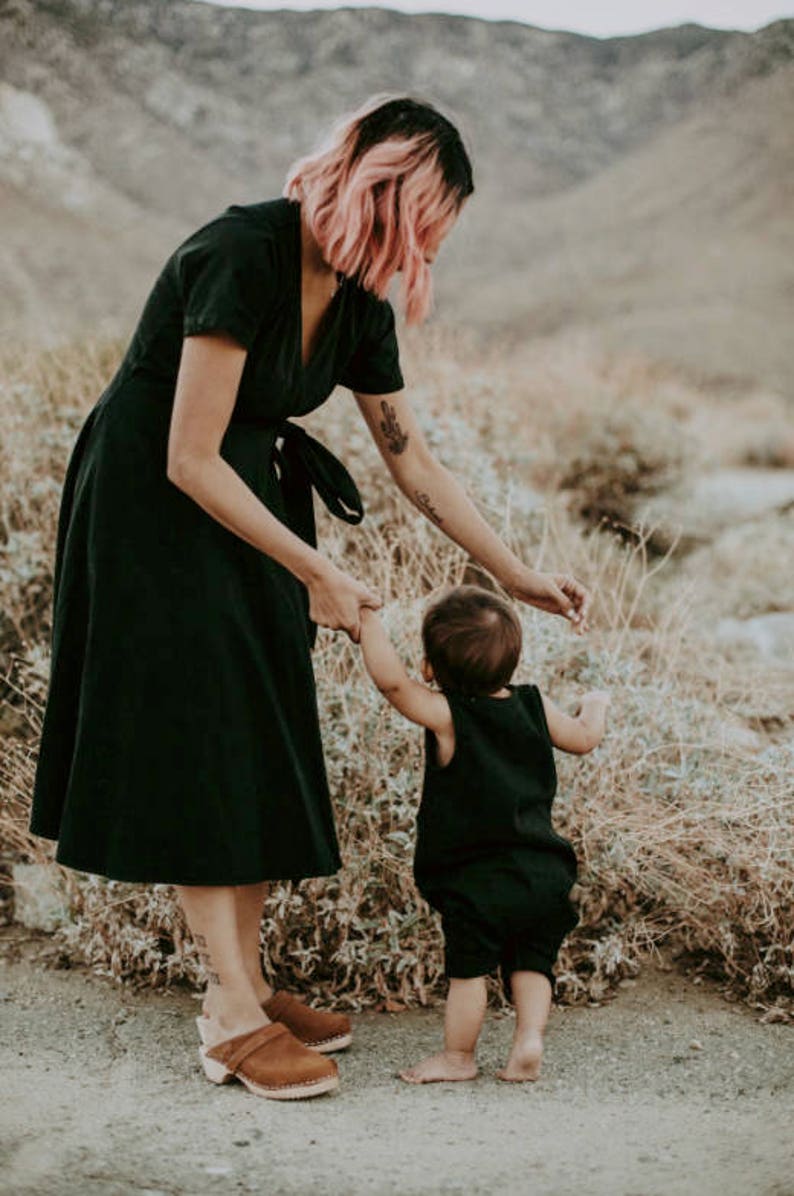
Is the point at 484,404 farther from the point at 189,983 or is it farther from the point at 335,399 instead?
the point at 189,983

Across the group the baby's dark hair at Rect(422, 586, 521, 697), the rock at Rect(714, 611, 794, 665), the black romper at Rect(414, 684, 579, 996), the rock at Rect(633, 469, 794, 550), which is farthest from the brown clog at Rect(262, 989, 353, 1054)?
the rock at Rect(633, 469, 794, 550)

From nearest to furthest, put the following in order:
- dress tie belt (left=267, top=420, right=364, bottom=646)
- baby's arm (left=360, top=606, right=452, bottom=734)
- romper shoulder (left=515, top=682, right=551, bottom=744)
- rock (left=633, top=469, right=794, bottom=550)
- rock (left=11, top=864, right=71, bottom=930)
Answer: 1. baby's arm (left=360, top=606, right=452, bottom=734)
2. romper shoulder (left=515, top=682, right=551, bottom=744)
3. dress tie belt (left=267, top=420, right=364, bottom=646)
4. rock (left=11, top=864, right=71, bottom=930)
5. rock (left=633, top=469, right=794, bottom=550)

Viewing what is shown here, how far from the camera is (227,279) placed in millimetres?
2371

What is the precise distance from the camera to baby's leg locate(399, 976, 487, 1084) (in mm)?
2721

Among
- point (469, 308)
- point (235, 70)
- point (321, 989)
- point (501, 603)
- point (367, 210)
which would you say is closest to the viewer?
point (367, 210)

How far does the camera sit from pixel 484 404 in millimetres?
6648

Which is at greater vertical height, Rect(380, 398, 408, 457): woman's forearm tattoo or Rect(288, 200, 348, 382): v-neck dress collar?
Rect(288, 200, 348, 382): v-neck dress collar

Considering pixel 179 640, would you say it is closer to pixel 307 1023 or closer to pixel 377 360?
pixel 377 360

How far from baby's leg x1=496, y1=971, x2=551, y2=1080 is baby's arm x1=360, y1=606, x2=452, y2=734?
0.54m

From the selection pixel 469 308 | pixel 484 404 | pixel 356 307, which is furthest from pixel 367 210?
pixel 469 308

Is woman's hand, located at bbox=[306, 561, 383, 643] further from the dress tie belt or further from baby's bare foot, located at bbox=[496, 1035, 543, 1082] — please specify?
baby's bare foot, located at bbox=[496, 1035, 543, 1082]

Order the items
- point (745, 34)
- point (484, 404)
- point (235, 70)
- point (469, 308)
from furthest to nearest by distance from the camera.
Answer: point (745, 34), point (235, 70), point (469, 308), point (484, 404)

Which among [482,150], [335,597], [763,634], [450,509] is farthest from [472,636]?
[482,150]

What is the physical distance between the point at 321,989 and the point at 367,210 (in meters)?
1.85
